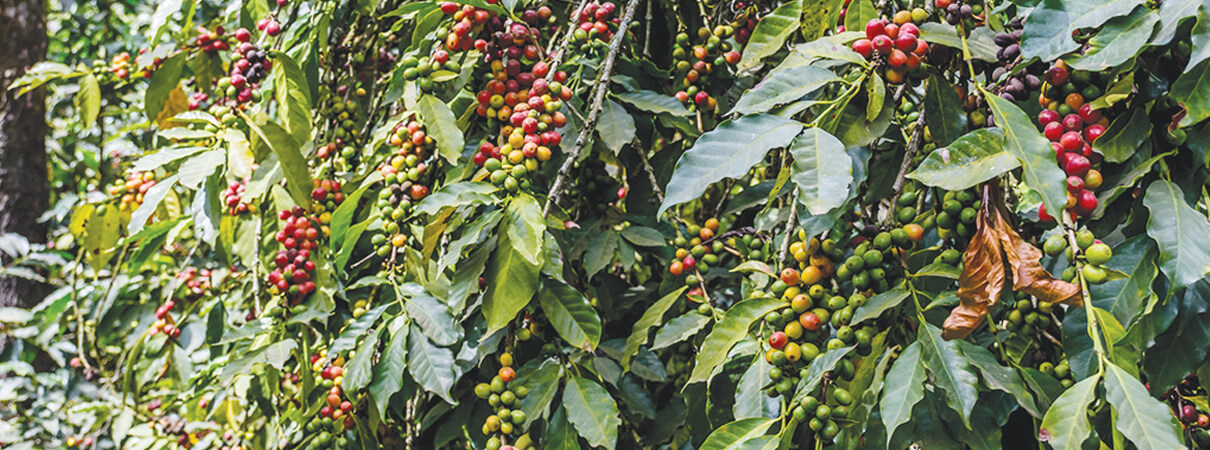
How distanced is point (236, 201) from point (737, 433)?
1252 mm

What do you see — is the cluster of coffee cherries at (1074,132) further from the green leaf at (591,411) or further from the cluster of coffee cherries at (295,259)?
the cluster of coffee cherries at (295,259)

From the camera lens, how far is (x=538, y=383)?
1217 millimetres

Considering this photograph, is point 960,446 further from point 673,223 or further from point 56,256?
point 56,256

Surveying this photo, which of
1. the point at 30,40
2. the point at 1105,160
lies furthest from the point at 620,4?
the point at 30,40

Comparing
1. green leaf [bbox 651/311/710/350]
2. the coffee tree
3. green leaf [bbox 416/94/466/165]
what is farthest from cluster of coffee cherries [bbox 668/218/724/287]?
green leaf [bbox 416/94/466/165]

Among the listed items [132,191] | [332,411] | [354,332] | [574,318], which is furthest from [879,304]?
[132,191]

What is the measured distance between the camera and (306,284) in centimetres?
153

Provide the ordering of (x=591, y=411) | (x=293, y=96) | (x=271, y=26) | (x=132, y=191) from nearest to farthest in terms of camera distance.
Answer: (x=591, y=411), (x=293, y=96), (x=271, y=26), (x=132, y=191)

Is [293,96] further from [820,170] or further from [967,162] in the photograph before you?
[967,162]

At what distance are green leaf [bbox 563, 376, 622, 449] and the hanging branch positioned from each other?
0.91 ft

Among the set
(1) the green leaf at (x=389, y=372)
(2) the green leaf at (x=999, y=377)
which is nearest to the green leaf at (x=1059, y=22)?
(2) the green leaf at (x=999, y=377)

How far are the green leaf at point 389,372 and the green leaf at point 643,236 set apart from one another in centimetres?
44

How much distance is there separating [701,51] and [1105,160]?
77 cm

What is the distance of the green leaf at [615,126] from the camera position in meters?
1.31
